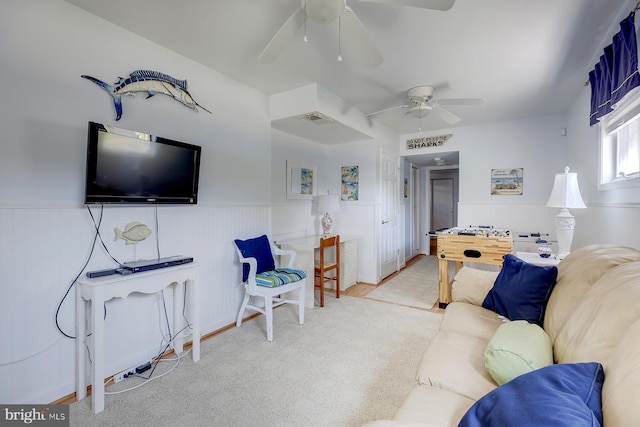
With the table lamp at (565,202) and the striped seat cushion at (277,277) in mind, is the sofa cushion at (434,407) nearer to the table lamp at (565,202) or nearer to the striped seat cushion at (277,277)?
the striped seat cushion at (277,277)

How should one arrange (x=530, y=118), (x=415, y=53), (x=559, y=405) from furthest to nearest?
(x=530, y=118)
(x=415, y=53)
(x=559, y=405)

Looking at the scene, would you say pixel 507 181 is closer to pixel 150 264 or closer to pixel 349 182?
pixel 349 182

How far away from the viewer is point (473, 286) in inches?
84.1

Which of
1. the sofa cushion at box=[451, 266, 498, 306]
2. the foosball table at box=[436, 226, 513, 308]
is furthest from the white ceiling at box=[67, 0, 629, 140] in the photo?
the sofa cushion at box=[451, 266, 498, 306]

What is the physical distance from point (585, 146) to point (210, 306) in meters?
4.21

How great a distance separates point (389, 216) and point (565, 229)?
251 centimetres

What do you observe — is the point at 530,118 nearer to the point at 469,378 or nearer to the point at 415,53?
the point at 415,53

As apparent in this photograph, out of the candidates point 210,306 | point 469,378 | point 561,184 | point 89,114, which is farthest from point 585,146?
point 89,114

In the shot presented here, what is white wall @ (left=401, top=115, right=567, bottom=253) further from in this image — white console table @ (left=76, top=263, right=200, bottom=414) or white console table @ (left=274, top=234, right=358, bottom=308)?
white console table @ (left=76, top=263, right=200, bottom=414)

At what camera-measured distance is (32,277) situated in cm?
170

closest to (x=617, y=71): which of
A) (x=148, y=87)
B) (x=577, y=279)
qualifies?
(x=577, y=279)

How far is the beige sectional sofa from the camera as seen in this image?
723 mm

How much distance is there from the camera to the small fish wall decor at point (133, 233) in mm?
2016

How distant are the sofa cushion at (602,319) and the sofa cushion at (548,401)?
0.15m
